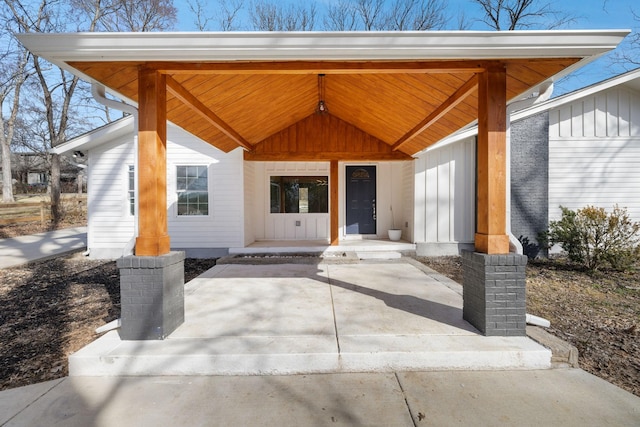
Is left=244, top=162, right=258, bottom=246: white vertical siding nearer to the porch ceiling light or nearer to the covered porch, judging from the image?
the porch ceiling light

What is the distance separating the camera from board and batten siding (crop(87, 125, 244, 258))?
26.1ft

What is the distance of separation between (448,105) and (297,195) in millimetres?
5967

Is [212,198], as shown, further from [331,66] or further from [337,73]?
[331,66]

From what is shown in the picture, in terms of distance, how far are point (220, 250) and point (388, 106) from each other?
516cm

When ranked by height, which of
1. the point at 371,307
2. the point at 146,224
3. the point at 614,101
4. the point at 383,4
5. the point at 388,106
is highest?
the point at 383,4

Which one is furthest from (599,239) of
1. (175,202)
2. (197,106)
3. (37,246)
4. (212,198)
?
(37,246)

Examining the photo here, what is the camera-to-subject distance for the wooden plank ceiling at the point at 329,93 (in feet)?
9.96

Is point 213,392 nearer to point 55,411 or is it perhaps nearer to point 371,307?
point 55,411

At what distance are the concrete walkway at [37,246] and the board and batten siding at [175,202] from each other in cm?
137

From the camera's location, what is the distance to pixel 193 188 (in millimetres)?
8078

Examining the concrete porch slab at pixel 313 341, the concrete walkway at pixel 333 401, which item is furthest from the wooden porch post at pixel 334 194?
the concrete walkway at pixel 333 401

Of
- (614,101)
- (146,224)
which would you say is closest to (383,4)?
(614,101)

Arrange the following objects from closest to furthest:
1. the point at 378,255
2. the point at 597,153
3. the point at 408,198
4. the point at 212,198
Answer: the point at 378,255
the point at 597,153
the point at 212,198
the point at 408,198

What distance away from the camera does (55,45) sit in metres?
2.61
